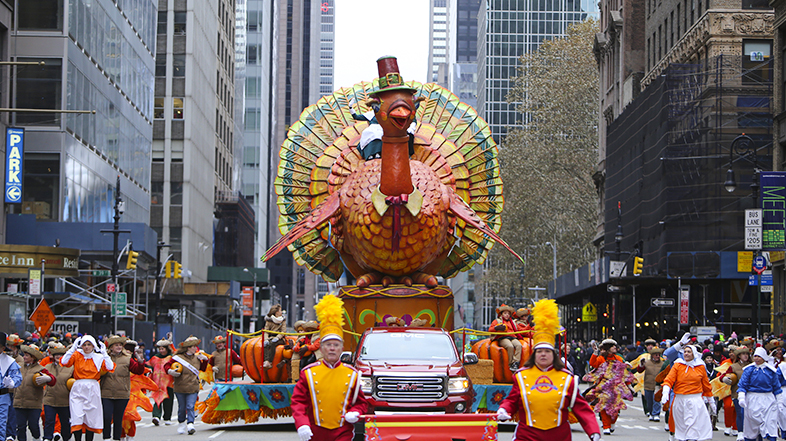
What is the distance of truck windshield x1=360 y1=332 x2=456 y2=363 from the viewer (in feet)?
48.8

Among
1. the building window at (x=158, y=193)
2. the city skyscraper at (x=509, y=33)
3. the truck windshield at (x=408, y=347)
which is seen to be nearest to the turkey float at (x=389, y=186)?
the truck windshield at (x=408, y=347)

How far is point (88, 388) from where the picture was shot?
48.4 ft

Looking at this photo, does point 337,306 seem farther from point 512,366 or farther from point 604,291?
point 604,291

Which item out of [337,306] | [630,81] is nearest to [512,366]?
[337,306]

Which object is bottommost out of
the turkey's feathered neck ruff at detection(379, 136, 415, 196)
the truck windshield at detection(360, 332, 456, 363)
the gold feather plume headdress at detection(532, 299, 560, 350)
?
the truck windshield at detection(360, 332, 456, 363)

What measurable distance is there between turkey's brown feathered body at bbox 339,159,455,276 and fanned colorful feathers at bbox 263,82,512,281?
438 mm

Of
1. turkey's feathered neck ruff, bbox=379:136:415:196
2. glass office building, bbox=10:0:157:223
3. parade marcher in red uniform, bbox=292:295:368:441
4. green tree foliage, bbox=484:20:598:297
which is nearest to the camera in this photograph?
parade marcher in red uniform, bbox=292:295:368:441

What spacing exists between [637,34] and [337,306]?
5050 centimetres

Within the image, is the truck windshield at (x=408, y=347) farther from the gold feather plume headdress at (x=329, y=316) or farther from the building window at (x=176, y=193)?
the building window at (x=176, y=193)

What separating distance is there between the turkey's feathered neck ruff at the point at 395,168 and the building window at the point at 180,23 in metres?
57.3

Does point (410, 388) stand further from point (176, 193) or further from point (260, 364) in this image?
point (176, 193)

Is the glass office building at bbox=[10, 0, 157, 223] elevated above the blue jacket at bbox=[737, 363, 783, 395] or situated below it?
above

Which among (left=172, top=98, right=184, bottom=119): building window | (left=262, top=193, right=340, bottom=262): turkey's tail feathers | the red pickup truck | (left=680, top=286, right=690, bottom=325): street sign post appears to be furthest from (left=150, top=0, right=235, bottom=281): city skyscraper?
the red pickup truck

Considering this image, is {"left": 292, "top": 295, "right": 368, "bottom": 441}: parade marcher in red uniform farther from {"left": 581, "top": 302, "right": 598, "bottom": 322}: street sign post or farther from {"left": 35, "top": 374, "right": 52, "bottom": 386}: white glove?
{"left": 581, "top": 302, "right": 598, "bottom": 322}: street sign post
